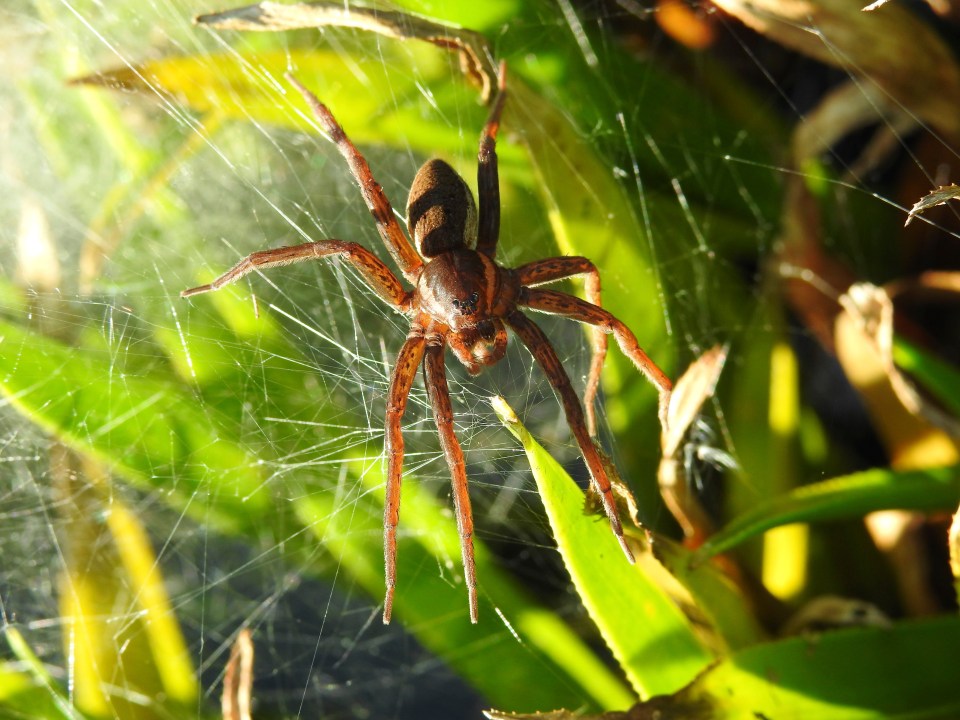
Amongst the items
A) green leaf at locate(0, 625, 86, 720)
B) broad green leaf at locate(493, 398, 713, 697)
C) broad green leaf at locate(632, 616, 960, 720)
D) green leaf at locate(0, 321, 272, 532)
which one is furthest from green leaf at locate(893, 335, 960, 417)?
green leaf at locate(0, 625, 86, 720)

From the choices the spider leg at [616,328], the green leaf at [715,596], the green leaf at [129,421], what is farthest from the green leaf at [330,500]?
the spider leg at [616,328]

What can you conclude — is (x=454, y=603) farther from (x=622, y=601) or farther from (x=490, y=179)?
(x=490, y=179)

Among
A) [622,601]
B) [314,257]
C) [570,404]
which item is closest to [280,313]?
[314,257]

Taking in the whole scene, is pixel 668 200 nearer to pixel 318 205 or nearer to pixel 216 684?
pixel 318 205

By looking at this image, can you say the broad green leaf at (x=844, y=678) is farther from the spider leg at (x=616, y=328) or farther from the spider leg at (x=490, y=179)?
the spider leg at (x=490, y=179)

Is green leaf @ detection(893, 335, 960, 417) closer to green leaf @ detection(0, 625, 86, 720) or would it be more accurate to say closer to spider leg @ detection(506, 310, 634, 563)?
spider leg @ detection(506, 310, 634, 563)

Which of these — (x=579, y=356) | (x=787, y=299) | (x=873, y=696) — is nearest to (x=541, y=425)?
(x=579, y=356)
